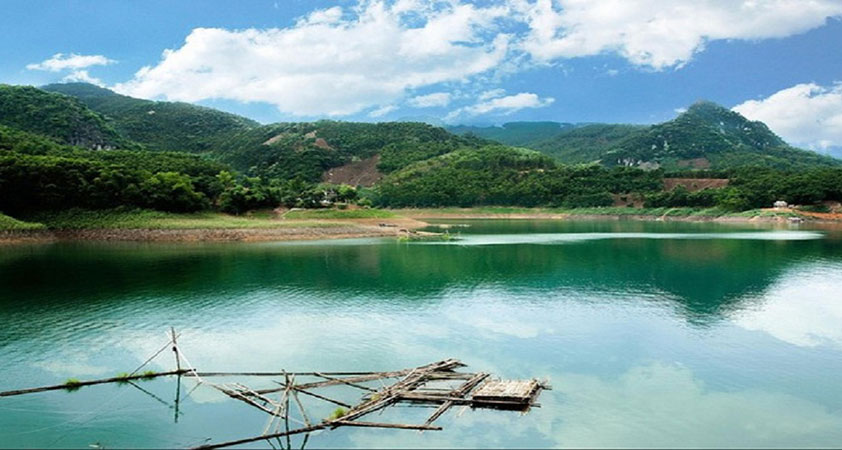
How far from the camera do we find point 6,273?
103 feet

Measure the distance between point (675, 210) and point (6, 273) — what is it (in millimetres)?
90022

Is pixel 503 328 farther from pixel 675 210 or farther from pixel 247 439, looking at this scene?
pixel 675 210

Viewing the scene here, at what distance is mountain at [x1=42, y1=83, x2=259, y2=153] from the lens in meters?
154

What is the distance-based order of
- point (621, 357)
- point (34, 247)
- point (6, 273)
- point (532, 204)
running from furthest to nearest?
1. point (532, 204)
2. point (34, 247)
3. point (6, 273)
4. point (621, 357)

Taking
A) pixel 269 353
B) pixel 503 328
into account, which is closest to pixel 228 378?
pixel 269 353

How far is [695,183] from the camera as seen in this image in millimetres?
107250

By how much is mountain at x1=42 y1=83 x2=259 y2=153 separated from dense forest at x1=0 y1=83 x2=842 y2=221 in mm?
531

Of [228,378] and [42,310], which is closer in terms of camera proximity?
[228,378]

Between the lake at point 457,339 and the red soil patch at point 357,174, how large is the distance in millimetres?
101015

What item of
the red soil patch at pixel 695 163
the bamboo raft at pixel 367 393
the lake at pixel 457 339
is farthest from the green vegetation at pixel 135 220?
the red soil patch at pixel 695 163

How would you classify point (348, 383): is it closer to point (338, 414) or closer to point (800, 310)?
point (338, 414)

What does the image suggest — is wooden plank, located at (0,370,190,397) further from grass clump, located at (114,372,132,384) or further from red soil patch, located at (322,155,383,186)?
red soil patch, located at (322,155,383,186)

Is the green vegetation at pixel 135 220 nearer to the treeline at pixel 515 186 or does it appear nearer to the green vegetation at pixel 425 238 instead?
the green vegetation at pixel 425 238

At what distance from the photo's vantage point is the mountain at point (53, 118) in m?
93.9
